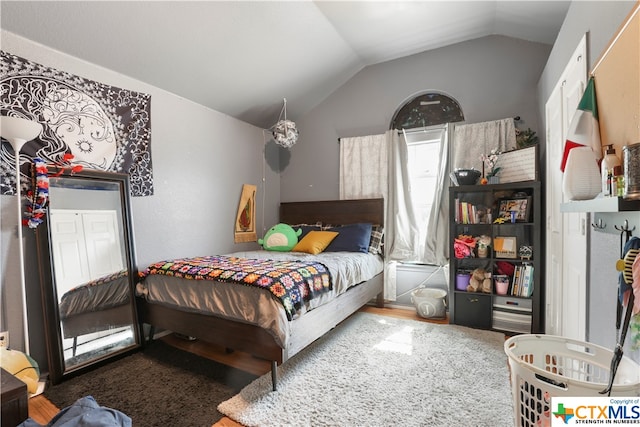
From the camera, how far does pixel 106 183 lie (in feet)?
7.70

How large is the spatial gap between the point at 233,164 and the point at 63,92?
5.57ft

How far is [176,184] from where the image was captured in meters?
2.91

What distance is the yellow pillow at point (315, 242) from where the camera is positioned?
322cm

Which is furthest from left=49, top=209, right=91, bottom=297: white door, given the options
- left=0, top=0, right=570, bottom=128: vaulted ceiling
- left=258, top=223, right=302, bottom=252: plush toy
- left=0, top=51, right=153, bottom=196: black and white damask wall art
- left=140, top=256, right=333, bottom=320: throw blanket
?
left=258, top=223, right=302, bottom=252: plush toy

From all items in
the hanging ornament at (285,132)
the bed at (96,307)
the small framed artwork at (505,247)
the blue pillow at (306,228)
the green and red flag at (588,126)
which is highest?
the hanging ornament at (285,132)

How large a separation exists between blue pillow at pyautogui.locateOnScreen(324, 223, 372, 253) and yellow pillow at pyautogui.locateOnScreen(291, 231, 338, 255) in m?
0.06

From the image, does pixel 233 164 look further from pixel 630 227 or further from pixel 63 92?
pixel 630 227

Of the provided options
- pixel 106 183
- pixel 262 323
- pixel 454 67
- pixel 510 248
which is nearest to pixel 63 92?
pixel 106 183

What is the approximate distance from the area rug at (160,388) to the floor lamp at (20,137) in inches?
17.3

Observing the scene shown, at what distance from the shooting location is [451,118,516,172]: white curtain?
2.93m

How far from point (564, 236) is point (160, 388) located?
2887 mm

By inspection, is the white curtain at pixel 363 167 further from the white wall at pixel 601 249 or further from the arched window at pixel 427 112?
the white wall at pixel 601 249

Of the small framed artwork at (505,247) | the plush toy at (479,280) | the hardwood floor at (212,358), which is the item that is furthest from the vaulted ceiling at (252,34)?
the hardwood floor at (212,358)

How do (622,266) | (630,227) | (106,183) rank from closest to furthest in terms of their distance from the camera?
(622,266)
(630,227)
(106,183)
